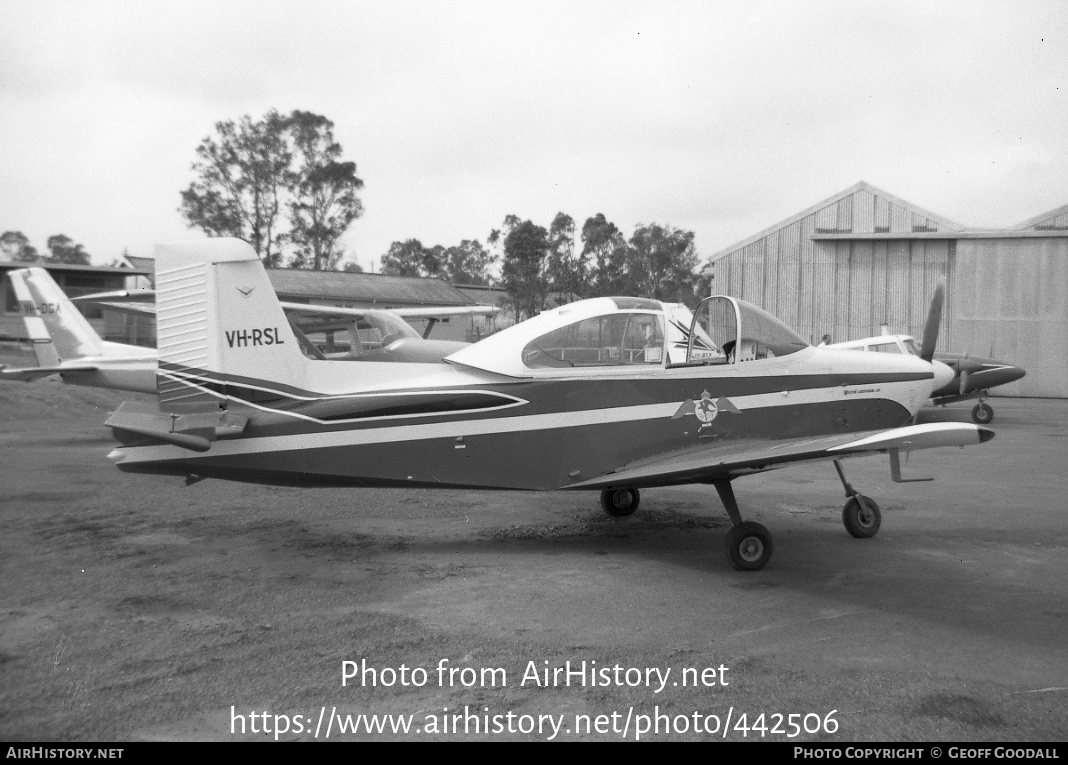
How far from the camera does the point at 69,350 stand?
16453mm

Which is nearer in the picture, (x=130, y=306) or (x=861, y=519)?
(x=861, y=519)

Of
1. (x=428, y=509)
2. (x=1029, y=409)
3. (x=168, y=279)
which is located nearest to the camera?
(x=168, y=279)

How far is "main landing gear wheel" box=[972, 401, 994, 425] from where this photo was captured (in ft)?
65.5

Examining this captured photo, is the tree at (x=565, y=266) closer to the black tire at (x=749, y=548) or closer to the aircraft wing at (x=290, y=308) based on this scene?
the aircraft wing at (x=290, y=308)

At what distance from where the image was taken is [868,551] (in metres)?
7.57

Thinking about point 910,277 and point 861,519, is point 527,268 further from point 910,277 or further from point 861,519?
point 861,519

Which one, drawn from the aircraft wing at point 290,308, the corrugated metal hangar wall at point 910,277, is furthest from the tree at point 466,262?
the aircraft wing at point 290,308

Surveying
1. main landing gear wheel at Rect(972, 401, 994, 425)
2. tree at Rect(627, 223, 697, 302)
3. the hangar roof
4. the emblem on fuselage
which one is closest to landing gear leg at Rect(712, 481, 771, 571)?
the emblem on fuselage

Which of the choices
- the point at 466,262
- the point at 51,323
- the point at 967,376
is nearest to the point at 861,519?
the point at 967,376

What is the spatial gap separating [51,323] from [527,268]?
25654 millimetres

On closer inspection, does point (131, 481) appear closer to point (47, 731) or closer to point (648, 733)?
point (47, 731)

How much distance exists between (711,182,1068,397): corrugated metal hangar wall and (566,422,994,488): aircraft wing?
2492 centimetres

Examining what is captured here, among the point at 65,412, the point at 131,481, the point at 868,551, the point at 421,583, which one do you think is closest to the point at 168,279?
the point at 421,583

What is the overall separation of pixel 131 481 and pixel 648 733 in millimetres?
8842
